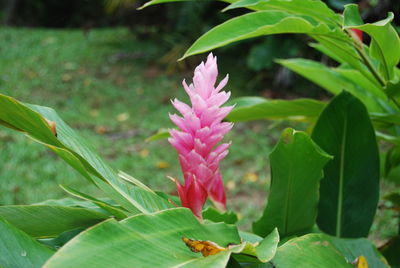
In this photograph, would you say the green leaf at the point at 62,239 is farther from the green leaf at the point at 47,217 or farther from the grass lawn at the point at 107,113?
the grass lawn at the point at 107,113

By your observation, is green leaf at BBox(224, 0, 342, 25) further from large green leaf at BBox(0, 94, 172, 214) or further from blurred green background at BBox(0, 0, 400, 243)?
blurred green background at BBox(0, 0, 400, 243)

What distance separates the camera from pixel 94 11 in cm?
1052

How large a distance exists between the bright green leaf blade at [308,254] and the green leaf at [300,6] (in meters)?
0.40

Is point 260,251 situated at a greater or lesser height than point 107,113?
greater

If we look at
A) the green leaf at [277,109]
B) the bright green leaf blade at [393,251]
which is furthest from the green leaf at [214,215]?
the bright green leaf blade at [393,251]

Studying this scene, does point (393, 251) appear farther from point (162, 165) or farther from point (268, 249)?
point (162, 165)

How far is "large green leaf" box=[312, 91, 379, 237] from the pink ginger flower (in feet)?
1.34

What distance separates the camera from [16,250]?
1.96ft

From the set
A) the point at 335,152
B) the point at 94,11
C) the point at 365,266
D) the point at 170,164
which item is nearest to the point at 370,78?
the point at 335,152

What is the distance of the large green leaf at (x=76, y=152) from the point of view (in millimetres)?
650

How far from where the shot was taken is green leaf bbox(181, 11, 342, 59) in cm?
84

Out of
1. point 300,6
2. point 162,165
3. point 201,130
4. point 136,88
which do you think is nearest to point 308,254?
point 201,130

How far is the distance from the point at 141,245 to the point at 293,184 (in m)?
0.40

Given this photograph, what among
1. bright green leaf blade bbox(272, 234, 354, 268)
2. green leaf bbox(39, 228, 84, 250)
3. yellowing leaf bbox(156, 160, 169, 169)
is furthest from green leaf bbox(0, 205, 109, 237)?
yellowing leaf bbox(156, 160, 169, 169)
